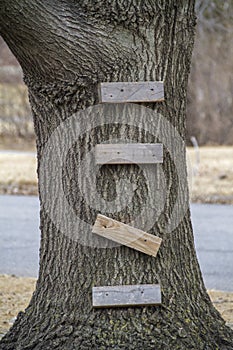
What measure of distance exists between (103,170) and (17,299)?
2.41m

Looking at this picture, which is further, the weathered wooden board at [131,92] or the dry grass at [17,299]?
the dry grass at [17,299]

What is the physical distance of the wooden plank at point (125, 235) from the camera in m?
4.03

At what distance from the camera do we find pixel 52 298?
419cm

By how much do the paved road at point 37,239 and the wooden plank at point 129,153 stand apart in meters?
2.96

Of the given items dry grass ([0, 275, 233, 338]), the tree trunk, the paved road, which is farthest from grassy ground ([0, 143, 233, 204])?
the tree trunk

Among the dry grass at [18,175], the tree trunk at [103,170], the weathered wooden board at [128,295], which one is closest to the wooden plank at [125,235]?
the tree trunk at [103,170]

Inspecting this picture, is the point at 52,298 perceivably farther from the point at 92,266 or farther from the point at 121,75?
the point at 121,75

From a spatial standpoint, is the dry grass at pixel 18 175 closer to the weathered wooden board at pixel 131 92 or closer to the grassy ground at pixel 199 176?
the grassy ground at pixel 199 176

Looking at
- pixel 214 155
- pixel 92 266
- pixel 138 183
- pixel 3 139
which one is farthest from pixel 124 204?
pixel 3 139

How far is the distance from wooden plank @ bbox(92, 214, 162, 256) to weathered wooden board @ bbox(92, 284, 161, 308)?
0.21 meters

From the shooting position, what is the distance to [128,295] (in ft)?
13.2

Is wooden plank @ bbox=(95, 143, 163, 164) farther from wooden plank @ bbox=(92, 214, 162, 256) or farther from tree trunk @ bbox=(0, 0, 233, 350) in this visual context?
wooden plank @ bbox=(92, 214, 162, 256)

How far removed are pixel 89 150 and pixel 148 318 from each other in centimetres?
102

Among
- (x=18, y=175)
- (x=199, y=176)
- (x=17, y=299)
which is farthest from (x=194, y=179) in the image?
(x=17, y=299)
